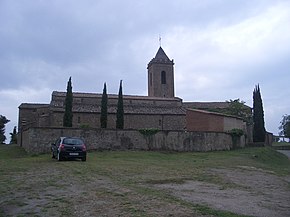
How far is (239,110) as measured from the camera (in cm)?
5716

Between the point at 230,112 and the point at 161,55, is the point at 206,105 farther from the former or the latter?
the point at 161,55

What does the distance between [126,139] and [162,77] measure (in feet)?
135

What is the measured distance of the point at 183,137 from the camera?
34156 millimetres

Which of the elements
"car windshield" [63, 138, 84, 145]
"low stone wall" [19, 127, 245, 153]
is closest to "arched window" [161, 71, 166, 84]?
"low stone wall" [19, 127, 245, 153]

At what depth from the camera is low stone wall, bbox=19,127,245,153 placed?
28.6 m

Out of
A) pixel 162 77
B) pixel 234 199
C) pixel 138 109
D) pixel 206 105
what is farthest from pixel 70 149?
pixel 162 77

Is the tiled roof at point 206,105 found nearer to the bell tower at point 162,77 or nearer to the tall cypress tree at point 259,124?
the bell tower at point 162,77

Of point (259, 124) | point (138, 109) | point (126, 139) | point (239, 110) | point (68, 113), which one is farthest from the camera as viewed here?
point (239, 110)

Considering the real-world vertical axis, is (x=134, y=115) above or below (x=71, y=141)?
above

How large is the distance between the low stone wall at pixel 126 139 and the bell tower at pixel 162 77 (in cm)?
3460

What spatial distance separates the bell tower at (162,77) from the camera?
7112 cm

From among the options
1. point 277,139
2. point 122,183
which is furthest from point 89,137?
point 277,139

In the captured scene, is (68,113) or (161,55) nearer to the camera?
(68,113)

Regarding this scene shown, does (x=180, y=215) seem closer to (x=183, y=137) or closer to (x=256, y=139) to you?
(x=183, y=137)
